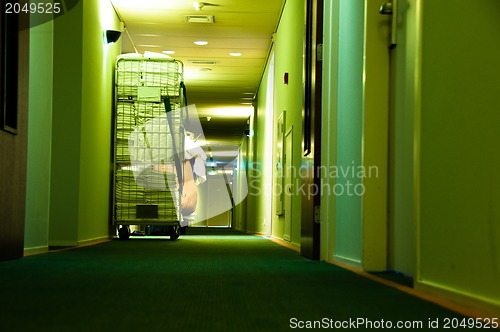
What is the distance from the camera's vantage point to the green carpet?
5.11ft

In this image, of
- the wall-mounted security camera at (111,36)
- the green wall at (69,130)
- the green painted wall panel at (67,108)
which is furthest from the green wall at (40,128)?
the wall-mounted security camera at (111,36)

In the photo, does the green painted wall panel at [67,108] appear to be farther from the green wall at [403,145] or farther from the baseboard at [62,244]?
the green wall at [403,145]

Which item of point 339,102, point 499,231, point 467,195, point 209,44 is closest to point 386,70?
point 339,102

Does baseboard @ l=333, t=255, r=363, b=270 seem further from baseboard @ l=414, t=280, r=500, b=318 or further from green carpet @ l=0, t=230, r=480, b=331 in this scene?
baseboard @ l=414, t=280, r=500, b=318

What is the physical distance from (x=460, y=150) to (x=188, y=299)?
928 millimetres

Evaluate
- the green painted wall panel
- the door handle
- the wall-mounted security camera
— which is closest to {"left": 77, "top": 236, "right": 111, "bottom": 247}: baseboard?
the green painted wall panel

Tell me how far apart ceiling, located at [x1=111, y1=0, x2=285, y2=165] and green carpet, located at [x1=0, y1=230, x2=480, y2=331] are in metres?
4.74

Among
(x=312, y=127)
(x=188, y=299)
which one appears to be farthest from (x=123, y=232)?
(x=188, y=299)

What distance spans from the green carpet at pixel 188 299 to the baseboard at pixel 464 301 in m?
0.07

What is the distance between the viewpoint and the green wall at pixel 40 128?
4.31m

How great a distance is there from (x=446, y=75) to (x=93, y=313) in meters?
1.27

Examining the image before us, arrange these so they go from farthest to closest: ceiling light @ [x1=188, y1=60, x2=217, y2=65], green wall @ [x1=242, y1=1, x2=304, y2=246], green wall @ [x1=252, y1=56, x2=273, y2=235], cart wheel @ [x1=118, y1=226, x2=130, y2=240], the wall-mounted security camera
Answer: ceiling light @ [x1=188, y1=60, x2=217, y2=65] < green wall @ [x1=252, y1=56, x2=273, y2=235] < cart wheel @ [x1=118, y1=226, x2=130, y2=240] < the wall-mounted security camera < green wall @ [x1=242, y1=1, x2=304, y2=246]

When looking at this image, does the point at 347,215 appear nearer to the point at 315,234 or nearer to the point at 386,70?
the point at 315,234

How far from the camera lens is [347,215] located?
3686mm
